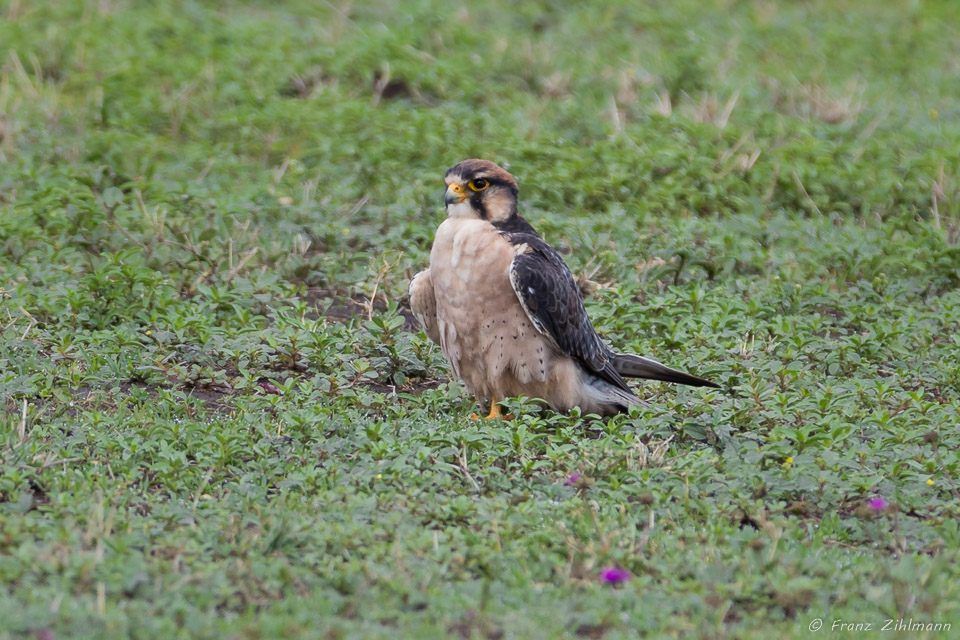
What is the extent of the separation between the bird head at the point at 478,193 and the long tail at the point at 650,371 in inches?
34.0

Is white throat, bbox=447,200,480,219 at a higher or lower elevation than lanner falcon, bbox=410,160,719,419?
higher

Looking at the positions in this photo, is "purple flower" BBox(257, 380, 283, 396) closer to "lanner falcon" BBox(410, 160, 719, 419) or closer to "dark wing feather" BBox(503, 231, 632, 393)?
"lanner falcon" BBox(410, 160, 719, 419)

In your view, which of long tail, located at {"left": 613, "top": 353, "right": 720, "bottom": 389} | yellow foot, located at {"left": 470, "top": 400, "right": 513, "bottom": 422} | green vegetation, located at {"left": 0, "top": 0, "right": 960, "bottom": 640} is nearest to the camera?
green vegetation, located at {"left": 0, "top": 0, "right": 960, "bottom": 640}

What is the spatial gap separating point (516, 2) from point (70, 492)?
8936mm

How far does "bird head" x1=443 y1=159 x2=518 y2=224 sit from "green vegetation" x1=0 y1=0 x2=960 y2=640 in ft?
2.63

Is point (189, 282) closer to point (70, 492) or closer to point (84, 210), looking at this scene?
point (84, 210)

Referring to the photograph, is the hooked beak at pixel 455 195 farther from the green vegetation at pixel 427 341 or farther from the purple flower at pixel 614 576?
the purple flower at pixel 614 576

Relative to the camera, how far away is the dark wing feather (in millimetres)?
5539

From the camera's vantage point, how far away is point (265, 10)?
38.8 feet

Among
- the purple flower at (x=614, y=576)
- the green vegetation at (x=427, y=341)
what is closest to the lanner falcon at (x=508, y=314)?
the green vegetation at (x=427, y=341)

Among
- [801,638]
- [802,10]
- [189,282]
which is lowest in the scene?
[189,282]

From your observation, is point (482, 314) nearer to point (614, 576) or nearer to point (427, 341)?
point (427, 341)

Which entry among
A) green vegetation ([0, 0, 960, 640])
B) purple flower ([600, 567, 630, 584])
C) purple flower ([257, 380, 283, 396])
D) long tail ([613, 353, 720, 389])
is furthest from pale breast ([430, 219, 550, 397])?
purple flower ([600, 567, 630, 584])

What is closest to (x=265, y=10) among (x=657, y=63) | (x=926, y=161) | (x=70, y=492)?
(x=657, y=63)
